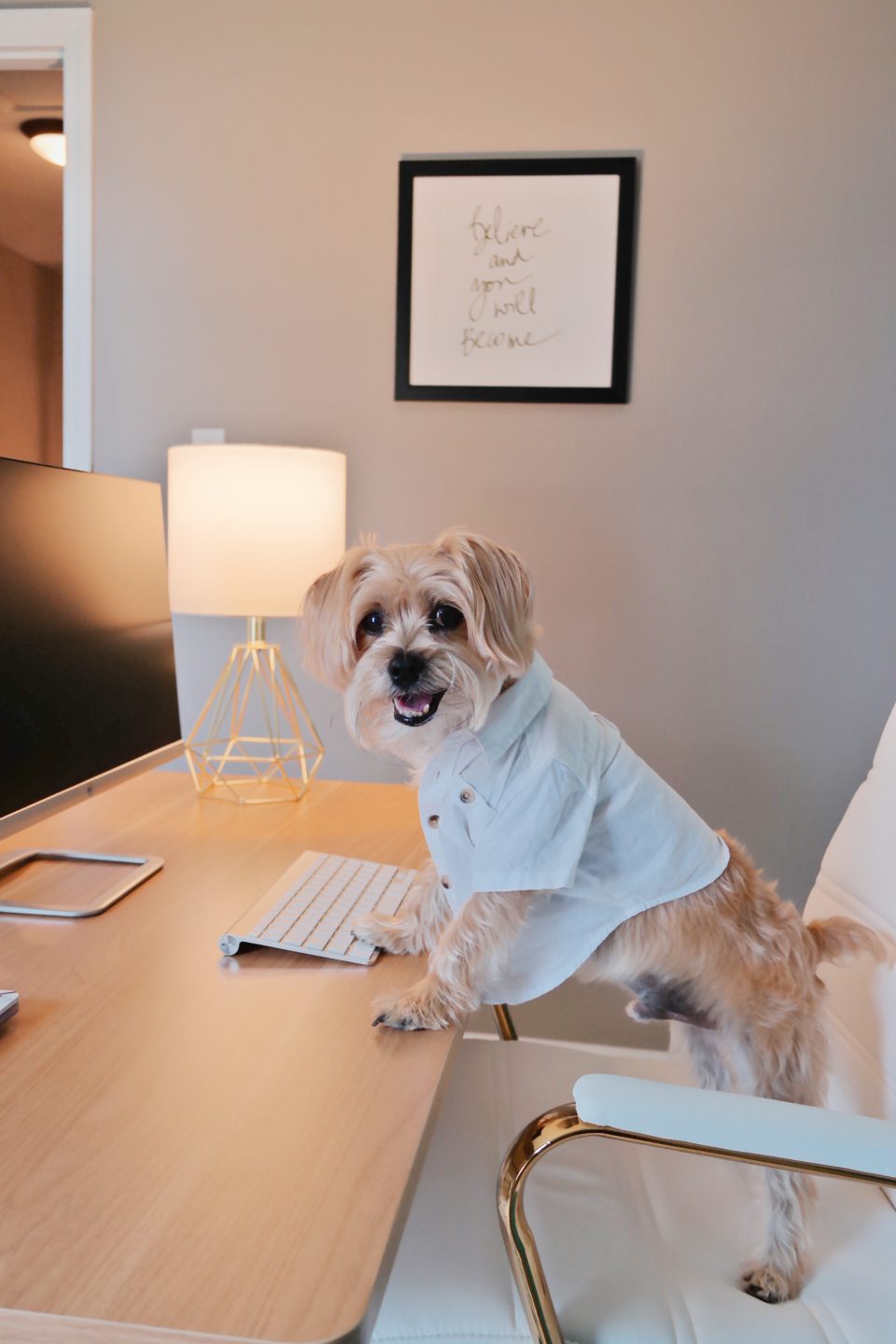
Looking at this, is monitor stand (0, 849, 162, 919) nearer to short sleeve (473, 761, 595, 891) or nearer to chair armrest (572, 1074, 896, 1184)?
short sleeve (473, 761, 595, 891)

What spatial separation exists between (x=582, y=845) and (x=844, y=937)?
38 cm

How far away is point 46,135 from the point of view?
288 centimetres

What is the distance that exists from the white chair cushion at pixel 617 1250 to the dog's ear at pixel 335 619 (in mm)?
666

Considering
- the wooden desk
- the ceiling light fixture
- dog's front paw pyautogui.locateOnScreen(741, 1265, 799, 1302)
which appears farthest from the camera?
the ceiling light fixture

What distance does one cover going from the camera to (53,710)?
135 centimetres

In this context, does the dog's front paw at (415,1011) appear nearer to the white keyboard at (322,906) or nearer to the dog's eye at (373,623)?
the white keyboard at (322,906)

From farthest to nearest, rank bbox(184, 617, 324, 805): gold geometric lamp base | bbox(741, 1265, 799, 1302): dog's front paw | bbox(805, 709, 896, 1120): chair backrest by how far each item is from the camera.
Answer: bbox(184, 617, 324, 805): gold geometric lamp base
bbox(805, 709, 896, 1120): chair backrest
bbox(741, 1265, 799, 1302): dog's front paw

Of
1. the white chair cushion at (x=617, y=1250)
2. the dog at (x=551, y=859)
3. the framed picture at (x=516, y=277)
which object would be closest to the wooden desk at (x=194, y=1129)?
the dog at (x=551, y=859)

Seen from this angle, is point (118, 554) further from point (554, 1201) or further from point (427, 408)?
point (554, 1201)

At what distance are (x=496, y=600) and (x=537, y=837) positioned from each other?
0.34 m

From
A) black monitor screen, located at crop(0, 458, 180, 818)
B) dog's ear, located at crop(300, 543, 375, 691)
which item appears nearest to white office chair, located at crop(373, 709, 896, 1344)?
dog's ear, located at crop(300, 543, 375, 691)

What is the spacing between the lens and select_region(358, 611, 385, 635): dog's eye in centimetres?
140

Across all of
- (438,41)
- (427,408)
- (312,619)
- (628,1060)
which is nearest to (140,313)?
(427,408)

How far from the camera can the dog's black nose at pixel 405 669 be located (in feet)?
4.33
